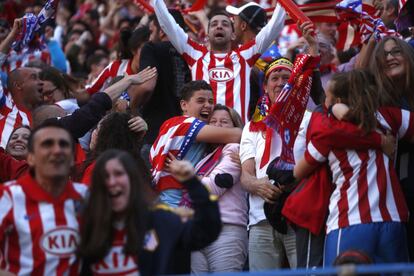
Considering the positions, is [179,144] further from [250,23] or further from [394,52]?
[250,23]

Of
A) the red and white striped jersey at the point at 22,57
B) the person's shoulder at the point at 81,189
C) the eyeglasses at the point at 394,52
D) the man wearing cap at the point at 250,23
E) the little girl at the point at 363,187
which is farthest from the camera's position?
the red and white striped jersey at the point at 22,57

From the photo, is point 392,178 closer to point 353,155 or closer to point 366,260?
point 353,155

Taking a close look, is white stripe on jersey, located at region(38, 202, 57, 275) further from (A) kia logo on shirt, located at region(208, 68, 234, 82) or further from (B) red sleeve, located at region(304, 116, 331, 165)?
(A) kia logo on shirt, located at region(208, 68, 234, 82)

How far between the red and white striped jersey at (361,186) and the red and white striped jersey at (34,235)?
6.43ft

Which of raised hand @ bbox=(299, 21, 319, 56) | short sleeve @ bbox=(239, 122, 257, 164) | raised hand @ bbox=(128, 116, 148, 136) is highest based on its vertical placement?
raised hand @ bbox=(299, 21, 319, 56)

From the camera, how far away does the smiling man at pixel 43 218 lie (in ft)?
20.7

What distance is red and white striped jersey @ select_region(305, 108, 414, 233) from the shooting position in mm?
7426

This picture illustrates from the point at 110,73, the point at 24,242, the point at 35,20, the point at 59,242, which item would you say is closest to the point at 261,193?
the point at 59,242

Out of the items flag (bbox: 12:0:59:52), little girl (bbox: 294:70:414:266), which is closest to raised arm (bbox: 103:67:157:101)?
flag (bbox: 12:0:59:52)

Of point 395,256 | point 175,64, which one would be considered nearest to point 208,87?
point 175,64

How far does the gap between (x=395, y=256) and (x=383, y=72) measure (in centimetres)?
135

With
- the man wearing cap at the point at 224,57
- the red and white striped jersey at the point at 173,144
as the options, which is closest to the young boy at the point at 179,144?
the red and white striped jersey at the point at 173,144

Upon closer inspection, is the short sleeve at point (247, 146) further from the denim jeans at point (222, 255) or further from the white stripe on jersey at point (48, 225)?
the white stripe on jersey at point (48, 225)

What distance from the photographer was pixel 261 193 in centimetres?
835
